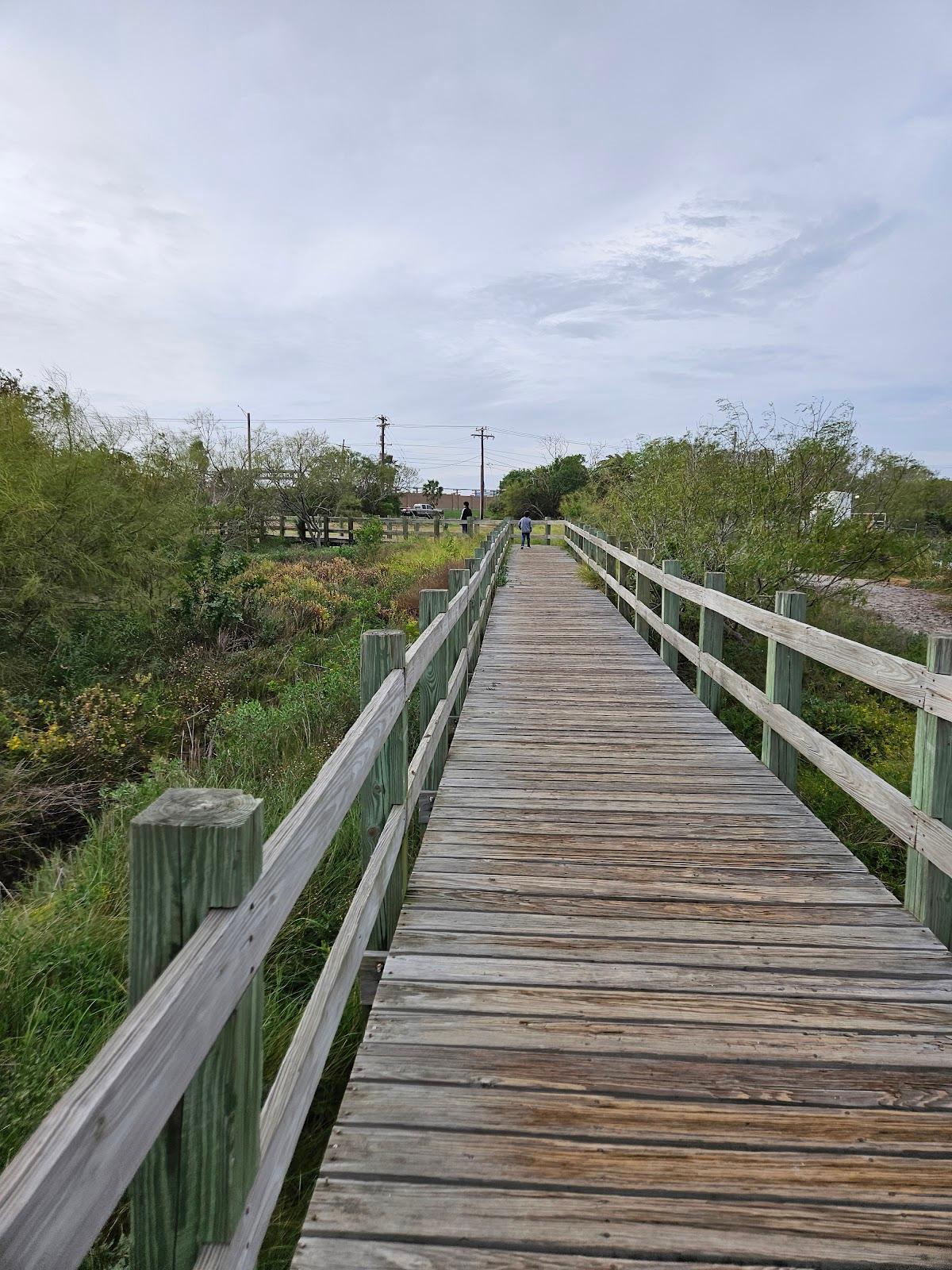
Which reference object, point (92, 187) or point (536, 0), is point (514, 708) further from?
point (92, 187)

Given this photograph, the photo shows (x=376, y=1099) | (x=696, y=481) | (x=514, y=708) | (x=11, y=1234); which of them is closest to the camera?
(x=11, y=1234)

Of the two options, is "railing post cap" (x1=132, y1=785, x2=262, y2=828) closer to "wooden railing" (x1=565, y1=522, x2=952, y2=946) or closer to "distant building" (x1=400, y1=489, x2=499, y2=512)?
"wooden railing" (x1=565, y1=522, x2=952, y2=946)

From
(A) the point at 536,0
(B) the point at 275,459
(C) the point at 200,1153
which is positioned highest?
(A) the point at 536,0

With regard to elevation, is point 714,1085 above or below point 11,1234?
below

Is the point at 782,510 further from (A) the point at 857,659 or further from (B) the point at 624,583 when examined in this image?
(A) the point at 857,659

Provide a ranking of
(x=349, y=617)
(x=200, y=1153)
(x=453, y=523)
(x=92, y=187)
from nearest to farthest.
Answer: (x=200, y=1153)
(x=349, y=617)
(x=92, y=187)
(x=453, y=523)

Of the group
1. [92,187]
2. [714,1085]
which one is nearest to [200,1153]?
[714,1085]

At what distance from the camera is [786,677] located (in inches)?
185

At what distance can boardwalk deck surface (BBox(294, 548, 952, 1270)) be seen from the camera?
1771 millimetres

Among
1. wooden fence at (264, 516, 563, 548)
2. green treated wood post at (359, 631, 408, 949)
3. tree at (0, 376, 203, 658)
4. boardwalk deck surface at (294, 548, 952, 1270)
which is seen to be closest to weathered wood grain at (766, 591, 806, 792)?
boardwalk deck surface at (294, 548, 952, 1270)

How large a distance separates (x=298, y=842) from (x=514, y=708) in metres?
5.13

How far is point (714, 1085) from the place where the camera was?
223 cm

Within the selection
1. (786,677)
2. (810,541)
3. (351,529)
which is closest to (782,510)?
(810,541)

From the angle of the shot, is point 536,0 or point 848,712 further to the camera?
point 536,0
